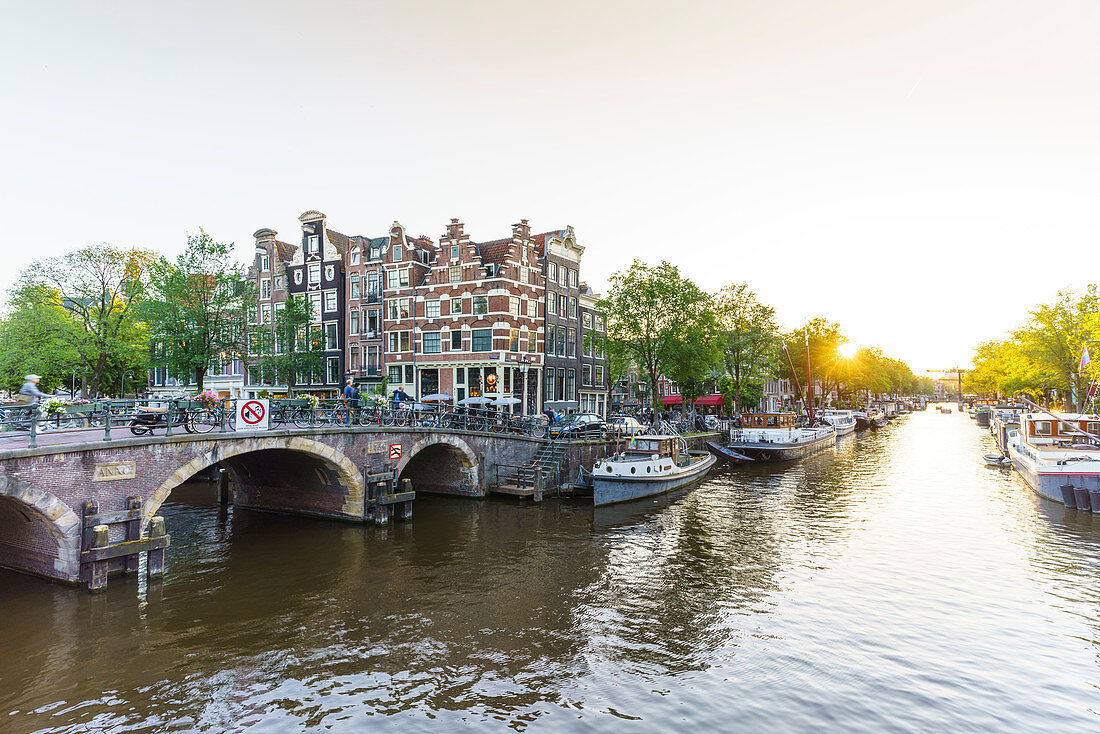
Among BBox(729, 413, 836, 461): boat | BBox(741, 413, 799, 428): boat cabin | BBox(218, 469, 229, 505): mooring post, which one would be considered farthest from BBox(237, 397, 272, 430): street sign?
BBox(741, 413, 799, 428): boat cabin

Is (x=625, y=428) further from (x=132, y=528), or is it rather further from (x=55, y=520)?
(x=55, y=520)

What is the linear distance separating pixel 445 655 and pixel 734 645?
718cm

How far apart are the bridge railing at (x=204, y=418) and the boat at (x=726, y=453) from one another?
2053cm

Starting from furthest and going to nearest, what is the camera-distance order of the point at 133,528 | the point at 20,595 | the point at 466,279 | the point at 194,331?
the point at 466,279 < the point at 194,331 < the point at 133,528 < the point at 20,595

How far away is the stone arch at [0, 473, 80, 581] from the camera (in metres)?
15.0

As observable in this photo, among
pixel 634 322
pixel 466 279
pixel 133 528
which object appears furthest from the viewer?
pixel 634 322

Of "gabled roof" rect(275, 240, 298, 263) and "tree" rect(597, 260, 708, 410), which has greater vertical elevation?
"gabled roof" rect(275, 240, 298, 263)

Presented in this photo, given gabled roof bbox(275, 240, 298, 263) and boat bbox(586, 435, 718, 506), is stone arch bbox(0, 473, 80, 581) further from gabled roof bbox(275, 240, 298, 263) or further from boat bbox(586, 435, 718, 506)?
gabled roof bbox(275, 240, 298, 263)

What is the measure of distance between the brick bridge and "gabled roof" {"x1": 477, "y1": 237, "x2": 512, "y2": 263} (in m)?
18.1

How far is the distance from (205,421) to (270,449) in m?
3.30

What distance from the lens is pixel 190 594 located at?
1734 centimetres

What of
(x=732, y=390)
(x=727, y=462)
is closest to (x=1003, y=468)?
(x=727, y=462)

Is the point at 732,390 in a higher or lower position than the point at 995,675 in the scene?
higher

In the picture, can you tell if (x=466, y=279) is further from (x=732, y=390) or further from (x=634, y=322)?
(x=732, y=390)
